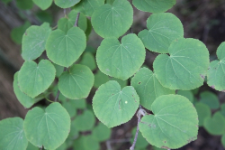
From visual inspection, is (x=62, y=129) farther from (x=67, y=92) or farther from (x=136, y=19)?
(x=136, y=19)

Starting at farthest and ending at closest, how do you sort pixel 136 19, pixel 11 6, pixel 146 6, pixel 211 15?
pixel 136 19
pixel 211 15
pixel 11 6
pixel 146 6

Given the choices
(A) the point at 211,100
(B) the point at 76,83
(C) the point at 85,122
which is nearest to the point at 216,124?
(A) the point at 211,100

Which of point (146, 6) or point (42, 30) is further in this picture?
point (42, 30)

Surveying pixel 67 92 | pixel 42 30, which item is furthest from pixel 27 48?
pixel 67 92

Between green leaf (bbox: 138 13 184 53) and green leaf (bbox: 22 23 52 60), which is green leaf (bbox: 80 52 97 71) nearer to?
green leaf (bbox: 22 23 52 60)

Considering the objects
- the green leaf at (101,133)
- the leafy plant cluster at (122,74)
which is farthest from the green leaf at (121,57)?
the green leaf at (101,133)

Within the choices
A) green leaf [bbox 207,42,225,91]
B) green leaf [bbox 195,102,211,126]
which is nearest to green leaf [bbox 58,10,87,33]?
green leaf [bbox 207,42,225,91]
